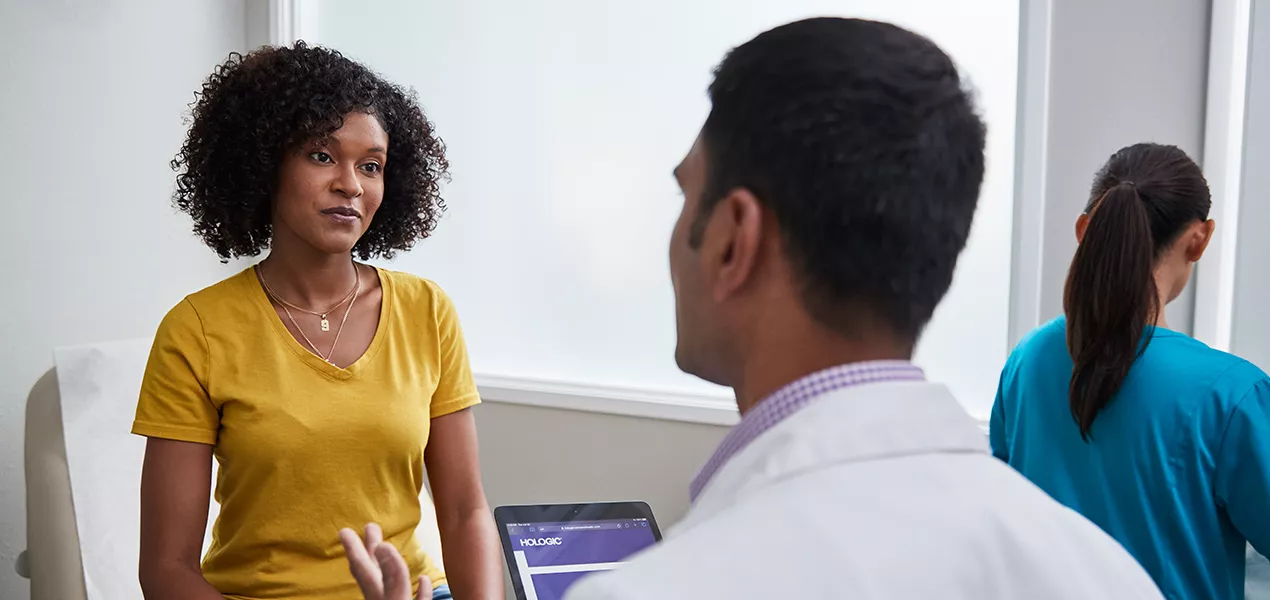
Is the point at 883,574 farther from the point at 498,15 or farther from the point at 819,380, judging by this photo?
the point at 498,15

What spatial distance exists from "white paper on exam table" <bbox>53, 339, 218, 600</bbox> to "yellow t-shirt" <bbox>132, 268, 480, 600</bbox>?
0.42 meters

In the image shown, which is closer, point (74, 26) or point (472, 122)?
point (74, 26)

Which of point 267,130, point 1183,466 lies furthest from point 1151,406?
point 267,130

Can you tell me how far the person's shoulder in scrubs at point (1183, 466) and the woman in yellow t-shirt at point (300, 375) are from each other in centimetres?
→ 91

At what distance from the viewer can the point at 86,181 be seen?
2375mm

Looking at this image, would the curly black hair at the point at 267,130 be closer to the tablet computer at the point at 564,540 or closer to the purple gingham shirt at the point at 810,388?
the tablet computer at the point at 564,540

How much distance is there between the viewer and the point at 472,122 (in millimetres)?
2795

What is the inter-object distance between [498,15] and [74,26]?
3.29 ft

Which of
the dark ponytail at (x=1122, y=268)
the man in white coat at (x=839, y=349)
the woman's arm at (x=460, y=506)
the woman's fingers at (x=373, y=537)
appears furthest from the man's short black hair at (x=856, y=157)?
the woman's arm at (x=460, y=506)

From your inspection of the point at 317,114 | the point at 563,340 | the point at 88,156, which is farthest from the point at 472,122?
the point at 317,114

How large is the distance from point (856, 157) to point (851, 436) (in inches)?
6.6

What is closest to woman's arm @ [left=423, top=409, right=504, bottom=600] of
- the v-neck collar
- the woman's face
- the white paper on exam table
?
the v-neck collar

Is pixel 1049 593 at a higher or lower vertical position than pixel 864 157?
lower

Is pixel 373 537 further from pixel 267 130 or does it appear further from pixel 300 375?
pixel 267 130
